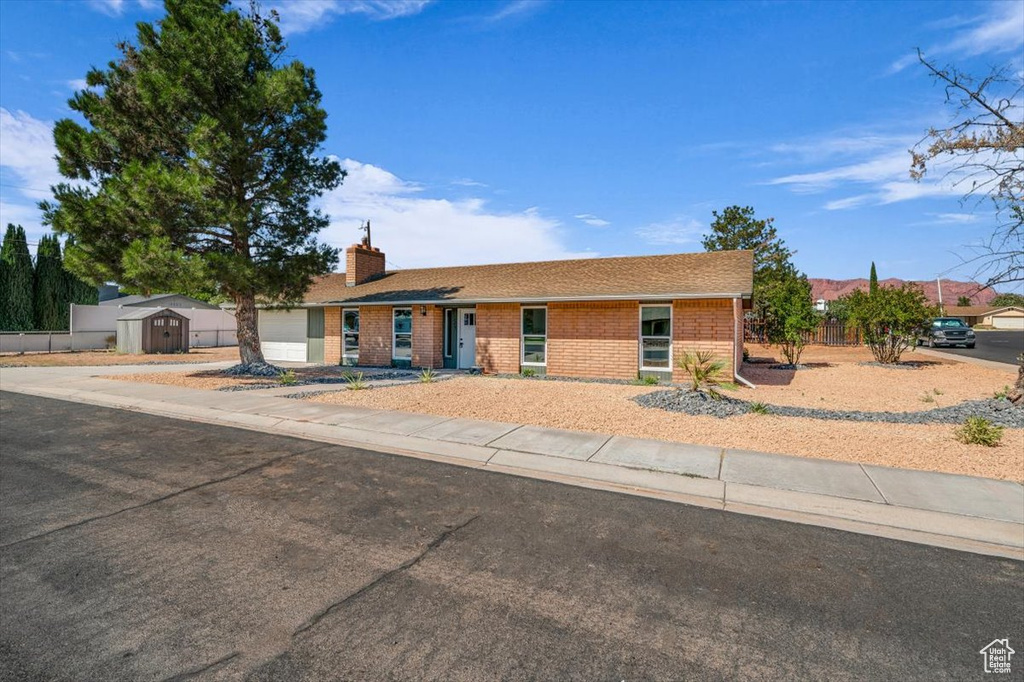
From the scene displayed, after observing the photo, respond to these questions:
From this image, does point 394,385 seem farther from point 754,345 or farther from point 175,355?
point 754,345

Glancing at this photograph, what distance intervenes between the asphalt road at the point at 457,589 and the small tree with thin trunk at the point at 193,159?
10105 millimetres

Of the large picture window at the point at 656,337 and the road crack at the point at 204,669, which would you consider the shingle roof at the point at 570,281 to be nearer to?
the large picture window at the point at 656,337

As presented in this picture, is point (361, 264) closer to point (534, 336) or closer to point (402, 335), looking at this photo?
point (402, 335)

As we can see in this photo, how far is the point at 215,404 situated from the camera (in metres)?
11.4

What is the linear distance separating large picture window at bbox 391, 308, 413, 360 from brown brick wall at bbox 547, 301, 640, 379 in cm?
589

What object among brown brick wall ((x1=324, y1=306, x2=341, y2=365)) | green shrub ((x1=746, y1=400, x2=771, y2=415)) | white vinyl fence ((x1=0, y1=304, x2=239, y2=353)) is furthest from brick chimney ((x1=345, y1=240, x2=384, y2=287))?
green shrub ((x1=746, y1=400, x2=771, y2=415))

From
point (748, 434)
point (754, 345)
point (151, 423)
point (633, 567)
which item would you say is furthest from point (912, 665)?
point (754, 345)

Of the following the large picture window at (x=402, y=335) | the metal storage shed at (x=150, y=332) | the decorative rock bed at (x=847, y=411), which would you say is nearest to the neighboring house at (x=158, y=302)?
the metal storage shed at (x=150, y=332)

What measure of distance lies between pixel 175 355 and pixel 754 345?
32.7 m

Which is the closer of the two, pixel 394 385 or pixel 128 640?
pixel 128 640

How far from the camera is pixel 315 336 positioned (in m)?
23.0

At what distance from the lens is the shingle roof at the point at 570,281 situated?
1535 cm

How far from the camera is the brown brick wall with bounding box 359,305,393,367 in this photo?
20.2 m

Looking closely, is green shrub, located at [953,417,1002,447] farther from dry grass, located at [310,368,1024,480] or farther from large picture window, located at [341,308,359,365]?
large picture window, located at [341,308,359,365]
